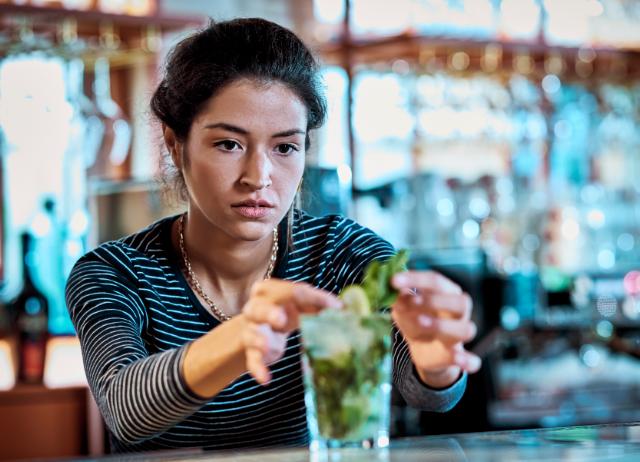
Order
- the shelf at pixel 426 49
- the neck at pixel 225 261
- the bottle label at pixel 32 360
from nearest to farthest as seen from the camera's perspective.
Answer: the neck at pixel 225 261 < the bottle label at pixel 32 360 < the shelf at pixel 426 49

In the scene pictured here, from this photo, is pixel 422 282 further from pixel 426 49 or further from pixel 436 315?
Answer: pixel 426 49

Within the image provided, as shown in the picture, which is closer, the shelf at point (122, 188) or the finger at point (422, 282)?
the finger at point (422, 282)

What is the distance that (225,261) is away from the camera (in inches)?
68.5

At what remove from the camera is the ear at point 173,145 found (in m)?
1.72

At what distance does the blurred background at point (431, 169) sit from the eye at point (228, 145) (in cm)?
161

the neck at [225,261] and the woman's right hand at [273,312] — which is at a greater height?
the neck at [225,261]

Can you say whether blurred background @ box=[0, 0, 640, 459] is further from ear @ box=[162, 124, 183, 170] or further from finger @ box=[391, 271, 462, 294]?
finger @ box=[391, 271, 462, 294]

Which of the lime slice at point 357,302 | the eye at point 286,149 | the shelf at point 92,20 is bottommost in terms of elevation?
the lime slice at point 357,302

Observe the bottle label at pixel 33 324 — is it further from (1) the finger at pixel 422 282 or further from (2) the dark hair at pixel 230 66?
(1) the finger at pixel 422 282

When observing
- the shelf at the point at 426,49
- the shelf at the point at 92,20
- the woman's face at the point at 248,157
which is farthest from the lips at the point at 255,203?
the shelf at the point at 426,49

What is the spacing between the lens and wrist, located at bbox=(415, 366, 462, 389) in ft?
4.50

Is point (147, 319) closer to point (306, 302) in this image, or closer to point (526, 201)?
point (306, 302)

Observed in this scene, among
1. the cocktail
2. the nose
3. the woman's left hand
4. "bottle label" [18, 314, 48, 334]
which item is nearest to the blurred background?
"bottle label" [18, 314, 48, 334]

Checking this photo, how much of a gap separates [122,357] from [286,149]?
359 mm
